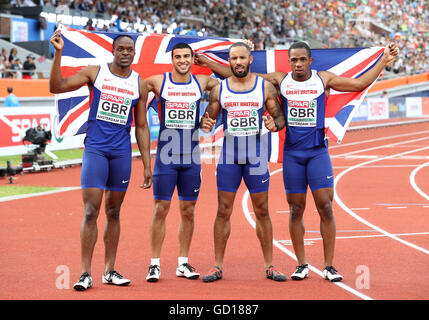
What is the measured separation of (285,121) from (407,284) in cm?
200

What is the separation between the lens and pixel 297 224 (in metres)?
7.01

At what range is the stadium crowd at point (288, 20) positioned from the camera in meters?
32.4

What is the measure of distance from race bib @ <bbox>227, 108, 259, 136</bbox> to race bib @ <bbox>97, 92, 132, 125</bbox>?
3.60 ft

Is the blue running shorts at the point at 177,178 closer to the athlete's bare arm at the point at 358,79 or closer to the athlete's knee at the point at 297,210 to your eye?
the athlete's knee at the point at 297,210

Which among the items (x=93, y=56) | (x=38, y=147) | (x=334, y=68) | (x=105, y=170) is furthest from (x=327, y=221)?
(x=38, y=147)

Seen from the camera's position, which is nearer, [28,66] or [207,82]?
[207,82]

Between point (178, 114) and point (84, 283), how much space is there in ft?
6.24

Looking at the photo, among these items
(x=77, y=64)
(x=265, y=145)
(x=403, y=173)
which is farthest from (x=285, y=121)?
(x=403, y=173)

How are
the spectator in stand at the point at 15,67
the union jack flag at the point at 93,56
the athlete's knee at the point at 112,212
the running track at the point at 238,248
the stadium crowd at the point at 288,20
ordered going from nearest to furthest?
the running track at the point at 238,248
the athlete's knee at the point at 112,212
the union jack flag at the point at 93,56
the spectator in stand at the point at 15,67
the stadium crowd at the point at 288,20

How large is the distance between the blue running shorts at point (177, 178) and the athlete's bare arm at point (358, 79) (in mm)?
1621

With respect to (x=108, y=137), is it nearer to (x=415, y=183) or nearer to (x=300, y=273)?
(x=300, y=273)

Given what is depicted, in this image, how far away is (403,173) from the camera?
17.1 m

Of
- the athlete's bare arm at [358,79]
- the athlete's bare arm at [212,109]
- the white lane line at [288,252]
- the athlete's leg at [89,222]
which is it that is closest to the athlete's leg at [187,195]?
the athlete's bare arm at [212,109]

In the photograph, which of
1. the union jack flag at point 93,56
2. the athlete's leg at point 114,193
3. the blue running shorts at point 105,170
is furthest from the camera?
the union jack flag at point 93,56
